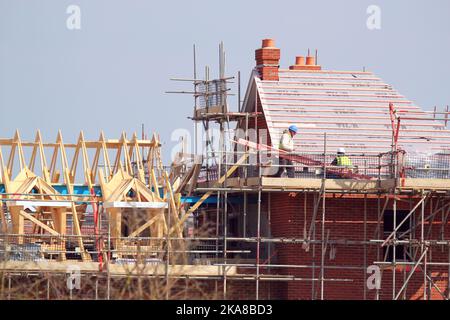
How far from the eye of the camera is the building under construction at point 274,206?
4122cm

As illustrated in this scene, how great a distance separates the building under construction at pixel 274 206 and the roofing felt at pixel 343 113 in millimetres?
44

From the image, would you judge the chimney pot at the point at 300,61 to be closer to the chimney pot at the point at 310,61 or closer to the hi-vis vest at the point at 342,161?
the chimney pot at the point at 310,61

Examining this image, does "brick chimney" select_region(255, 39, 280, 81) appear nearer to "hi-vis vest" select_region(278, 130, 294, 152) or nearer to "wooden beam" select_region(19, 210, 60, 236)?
"hi-vis vest" select_region(278, 130, 294, 152)

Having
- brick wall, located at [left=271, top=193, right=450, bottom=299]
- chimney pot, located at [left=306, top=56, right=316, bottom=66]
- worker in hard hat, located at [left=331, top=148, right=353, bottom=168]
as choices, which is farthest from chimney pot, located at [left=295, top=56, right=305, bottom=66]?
brick wall, located at [left=271, top=193, right=450, bottom=299]

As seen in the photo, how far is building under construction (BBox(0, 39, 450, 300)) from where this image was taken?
135 ft

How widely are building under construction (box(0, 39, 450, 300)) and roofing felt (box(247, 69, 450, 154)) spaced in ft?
0.15

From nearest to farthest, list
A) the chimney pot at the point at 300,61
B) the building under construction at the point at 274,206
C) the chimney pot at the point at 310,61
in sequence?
the building under construction at the point at 274,206 < the chimney pot at the point at 300,61 < the chimney pot at the point at 310,61

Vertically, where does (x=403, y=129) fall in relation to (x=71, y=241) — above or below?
above

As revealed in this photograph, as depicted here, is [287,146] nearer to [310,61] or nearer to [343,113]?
[343,113]

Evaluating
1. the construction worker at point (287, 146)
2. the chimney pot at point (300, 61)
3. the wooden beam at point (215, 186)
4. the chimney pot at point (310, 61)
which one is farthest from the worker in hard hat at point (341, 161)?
the chimney pot at point (310, 61)

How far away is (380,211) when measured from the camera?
42281mm
